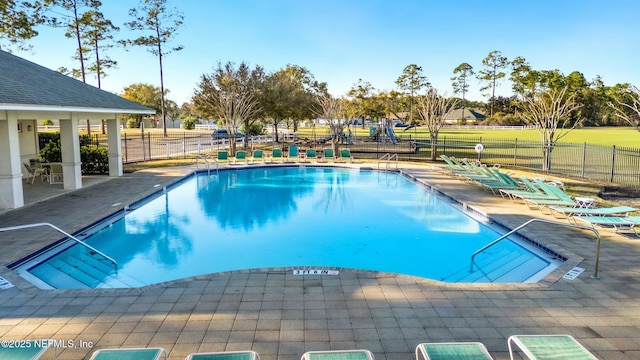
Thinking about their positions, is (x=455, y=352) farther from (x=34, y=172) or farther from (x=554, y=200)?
(x=34, y=172)

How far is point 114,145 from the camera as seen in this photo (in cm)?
1482

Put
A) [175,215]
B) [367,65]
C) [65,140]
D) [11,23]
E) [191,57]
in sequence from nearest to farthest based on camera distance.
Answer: [175,215]
[65,140]
[11,23]
[191,57]
[367,65]

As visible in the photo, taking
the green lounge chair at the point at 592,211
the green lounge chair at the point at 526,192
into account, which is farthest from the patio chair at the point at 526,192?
the green lounge chair at the point at 592,211

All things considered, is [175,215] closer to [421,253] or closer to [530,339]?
[421,253]

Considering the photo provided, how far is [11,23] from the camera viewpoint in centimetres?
2625

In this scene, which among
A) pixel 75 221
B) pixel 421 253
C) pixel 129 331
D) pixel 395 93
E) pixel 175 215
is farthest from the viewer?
pixel 395 93

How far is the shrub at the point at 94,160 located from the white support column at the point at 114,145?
1.93ft

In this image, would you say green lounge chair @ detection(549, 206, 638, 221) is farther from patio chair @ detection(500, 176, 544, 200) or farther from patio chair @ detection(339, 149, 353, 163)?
patio chair @ detection(339, 149, 353, 163)

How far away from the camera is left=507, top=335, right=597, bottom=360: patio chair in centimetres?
302

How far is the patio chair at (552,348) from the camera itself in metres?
3.02

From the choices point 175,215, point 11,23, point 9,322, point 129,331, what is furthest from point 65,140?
point 11,23

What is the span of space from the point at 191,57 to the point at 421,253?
113ft

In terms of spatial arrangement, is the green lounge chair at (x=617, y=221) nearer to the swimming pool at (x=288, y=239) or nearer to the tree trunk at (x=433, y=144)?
the swimming pool at (x=288, y=239)

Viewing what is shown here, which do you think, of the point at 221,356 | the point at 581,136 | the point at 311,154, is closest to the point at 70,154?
the point at 311,154
